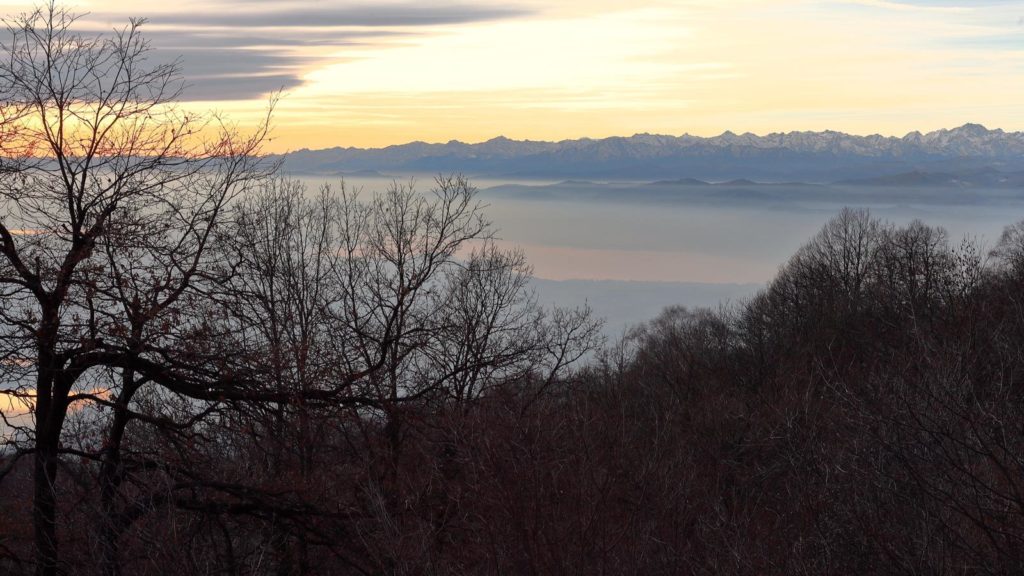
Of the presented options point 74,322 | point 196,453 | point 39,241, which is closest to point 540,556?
point 196,453

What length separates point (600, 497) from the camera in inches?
545

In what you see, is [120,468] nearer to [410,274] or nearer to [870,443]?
[870,443]

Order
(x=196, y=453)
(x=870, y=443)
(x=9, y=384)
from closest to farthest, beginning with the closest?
1. (x=9, y=384)
2. (x=196, y=453)
3. (x=870, y=443)

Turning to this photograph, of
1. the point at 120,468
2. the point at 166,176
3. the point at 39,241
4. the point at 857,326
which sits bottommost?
the point at 857,326

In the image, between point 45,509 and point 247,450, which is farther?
point 247,450

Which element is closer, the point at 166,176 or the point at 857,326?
the point at 166,176

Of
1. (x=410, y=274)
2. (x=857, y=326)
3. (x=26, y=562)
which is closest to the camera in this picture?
(x=26, y=562)

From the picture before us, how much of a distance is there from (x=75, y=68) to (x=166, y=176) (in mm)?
1692

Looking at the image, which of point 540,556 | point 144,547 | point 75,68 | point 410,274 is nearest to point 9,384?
point 144,547

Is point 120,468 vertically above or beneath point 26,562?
above

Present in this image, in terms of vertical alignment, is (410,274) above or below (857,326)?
above

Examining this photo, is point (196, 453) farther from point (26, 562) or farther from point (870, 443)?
point (870, 443)

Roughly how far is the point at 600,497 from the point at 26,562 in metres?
7.47

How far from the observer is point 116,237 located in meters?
10.5
